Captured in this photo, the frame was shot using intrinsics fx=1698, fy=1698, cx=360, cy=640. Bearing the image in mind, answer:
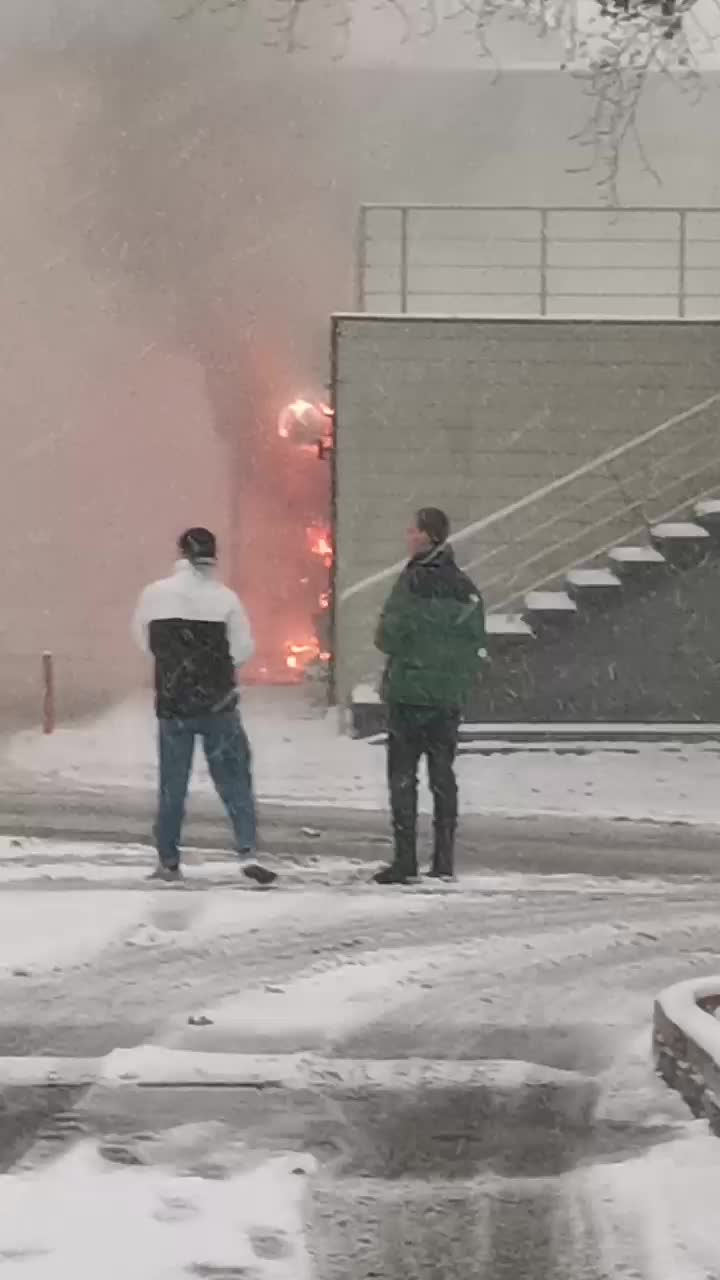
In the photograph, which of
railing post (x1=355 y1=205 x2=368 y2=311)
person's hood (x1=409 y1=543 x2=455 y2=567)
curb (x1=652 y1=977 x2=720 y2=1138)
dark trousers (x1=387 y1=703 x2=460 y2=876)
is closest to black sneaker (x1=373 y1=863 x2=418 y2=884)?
dark trousers (x1=387 y1=703 x2=460 y2=876)

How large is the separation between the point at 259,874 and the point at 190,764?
2.10 ft

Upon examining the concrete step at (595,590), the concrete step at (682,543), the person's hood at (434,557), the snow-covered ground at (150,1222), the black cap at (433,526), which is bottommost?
the snow-covered ground at (150,1222)

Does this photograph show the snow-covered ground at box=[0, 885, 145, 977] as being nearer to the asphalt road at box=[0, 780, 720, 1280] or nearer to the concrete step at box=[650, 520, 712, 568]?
the asphalt road at box=[0, 780, 720, 1280]

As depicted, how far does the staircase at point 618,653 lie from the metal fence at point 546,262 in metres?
2.98

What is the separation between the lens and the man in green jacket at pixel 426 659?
26.7 feet

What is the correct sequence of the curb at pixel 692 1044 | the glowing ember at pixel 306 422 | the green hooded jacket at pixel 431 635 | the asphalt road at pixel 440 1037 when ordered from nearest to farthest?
the asphalt road at pixel 440 1037, the curb at pixel 692 1044, the green hooded jacket at pixel 431 635, the glowing ember at pixel 306 422

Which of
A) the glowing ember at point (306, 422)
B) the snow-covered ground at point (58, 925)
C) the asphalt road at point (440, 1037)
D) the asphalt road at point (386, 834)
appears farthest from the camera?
the glowing ember at point (306, 422)

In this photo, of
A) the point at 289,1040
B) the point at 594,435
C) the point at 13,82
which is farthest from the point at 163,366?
the point at 289,1040

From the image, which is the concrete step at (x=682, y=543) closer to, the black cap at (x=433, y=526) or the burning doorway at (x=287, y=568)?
the black cap at (x=433, y=526)

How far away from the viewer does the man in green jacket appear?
26.7 feet

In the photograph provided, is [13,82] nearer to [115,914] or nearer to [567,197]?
[567,197]

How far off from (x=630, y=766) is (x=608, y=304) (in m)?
5.51

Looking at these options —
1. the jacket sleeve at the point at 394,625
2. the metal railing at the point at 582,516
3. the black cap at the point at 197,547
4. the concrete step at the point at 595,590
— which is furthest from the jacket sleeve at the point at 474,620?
the metal railing at the point at 582,516

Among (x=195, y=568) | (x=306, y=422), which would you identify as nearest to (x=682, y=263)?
(x=306, y=422)
